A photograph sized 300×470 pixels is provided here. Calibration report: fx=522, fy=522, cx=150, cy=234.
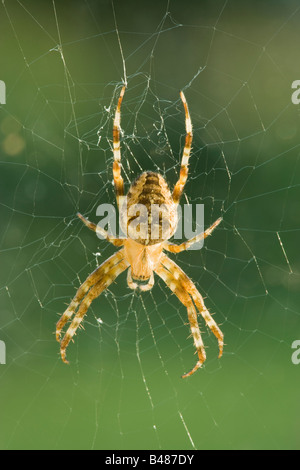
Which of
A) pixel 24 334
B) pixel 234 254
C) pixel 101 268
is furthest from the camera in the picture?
pixel 234 254

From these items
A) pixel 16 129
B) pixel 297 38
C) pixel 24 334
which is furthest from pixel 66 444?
pixel 297 38

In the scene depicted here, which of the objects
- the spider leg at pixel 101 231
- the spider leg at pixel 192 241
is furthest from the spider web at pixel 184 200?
the spider leg at pixel 101 231

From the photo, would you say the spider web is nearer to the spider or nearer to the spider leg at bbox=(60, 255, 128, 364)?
the spider

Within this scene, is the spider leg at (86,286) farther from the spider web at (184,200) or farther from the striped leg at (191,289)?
the spider web at (184,200)

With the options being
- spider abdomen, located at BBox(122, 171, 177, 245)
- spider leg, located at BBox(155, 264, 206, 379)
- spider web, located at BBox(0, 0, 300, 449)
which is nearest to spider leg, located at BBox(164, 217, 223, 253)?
spider abdomen, located at BBox(122, 171, 177, 245)

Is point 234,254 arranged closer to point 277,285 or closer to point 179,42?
point 277,285

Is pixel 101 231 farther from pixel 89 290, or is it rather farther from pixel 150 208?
pixel 89 290
